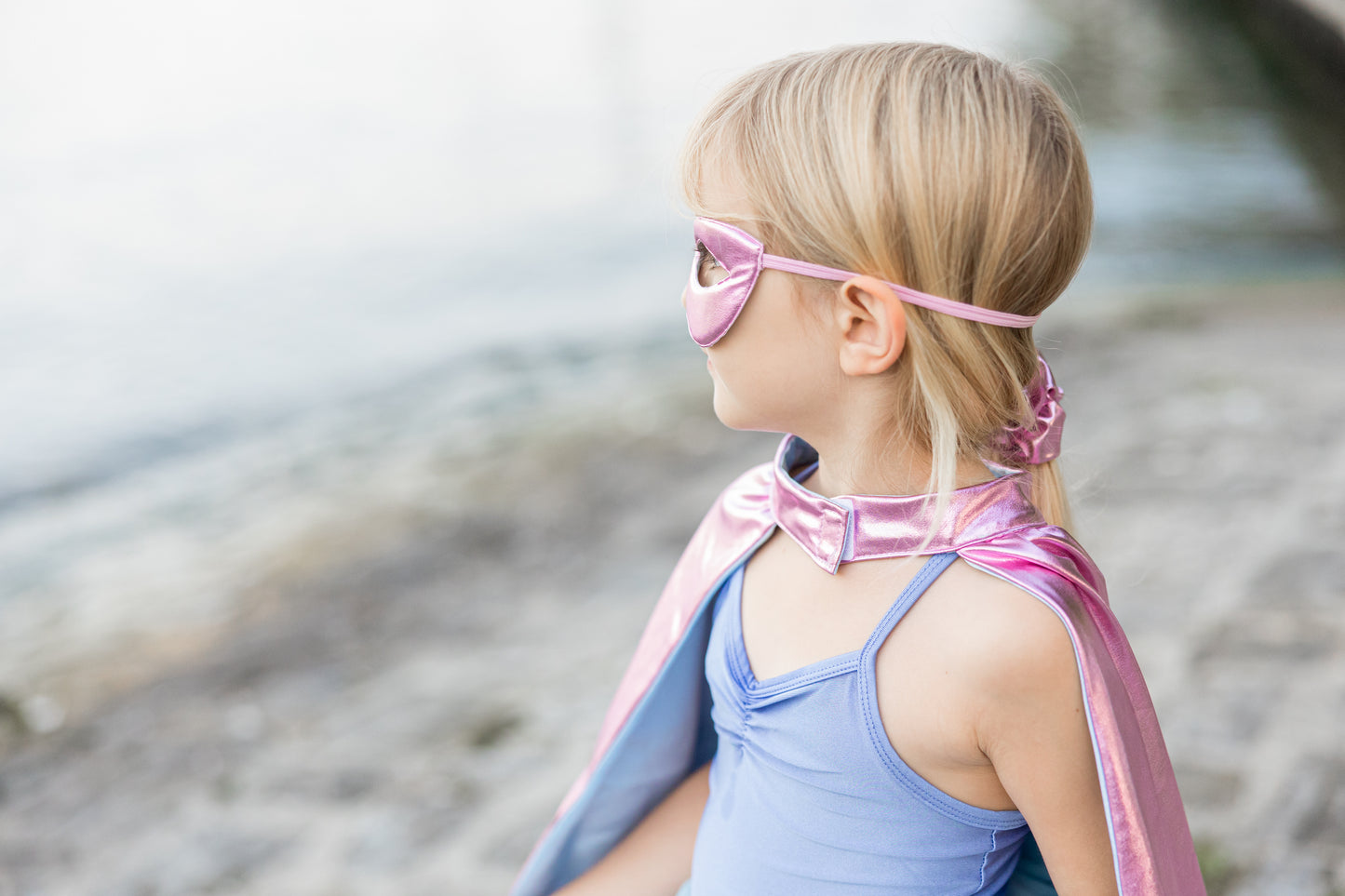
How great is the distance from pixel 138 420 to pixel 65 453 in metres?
0.45

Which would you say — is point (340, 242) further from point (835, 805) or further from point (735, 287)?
point (835, 805)

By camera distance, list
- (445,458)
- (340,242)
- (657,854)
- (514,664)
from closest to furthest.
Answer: (657,854) < (514,664) < (445,458) < (340,242)

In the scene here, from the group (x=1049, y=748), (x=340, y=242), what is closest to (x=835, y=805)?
(x=1049, y=748)

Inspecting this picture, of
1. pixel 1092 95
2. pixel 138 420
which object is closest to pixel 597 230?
pixel 138 420

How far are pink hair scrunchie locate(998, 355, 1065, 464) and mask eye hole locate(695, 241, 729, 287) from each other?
1.21 ft

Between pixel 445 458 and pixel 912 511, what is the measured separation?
15.1 ft

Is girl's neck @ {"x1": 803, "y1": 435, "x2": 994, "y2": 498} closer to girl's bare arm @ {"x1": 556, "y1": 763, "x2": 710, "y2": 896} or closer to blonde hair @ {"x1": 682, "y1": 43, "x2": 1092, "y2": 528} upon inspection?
blonde hair @ {"x1": 682, "y1": 43, "x2": 1092, "y2": 528}

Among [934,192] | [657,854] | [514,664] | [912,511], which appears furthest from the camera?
[514,664]

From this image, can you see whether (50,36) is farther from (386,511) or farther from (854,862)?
(854,862)

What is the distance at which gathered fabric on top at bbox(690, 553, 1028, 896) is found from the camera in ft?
4.19

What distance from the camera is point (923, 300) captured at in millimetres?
1208

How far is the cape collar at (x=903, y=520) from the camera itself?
1.26 meters

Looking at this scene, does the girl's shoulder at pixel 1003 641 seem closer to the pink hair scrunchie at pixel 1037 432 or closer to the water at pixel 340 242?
the pink hair scrunchie at pixel 1037 432

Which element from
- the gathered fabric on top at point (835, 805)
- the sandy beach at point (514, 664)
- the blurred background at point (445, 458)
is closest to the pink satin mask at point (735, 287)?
the blurred background at point (445, 458)
